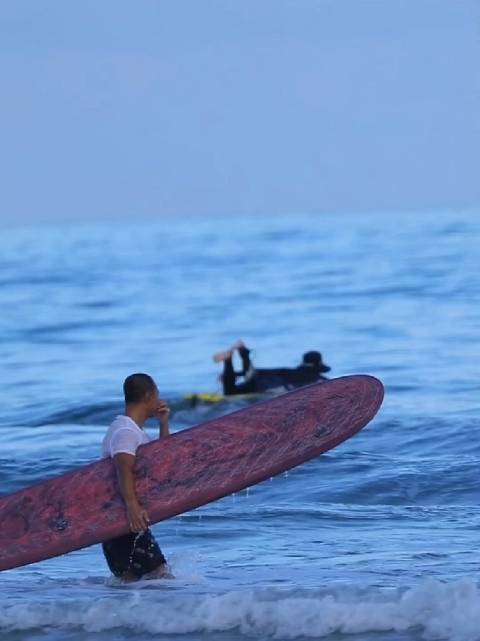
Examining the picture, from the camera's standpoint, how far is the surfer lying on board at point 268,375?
17422 mm

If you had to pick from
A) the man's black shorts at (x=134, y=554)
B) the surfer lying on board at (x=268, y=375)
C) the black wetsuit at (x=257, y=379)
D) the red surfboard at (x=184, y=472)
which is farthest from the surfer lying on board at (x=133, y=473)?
the black wetsuit at (x=257, y=379)

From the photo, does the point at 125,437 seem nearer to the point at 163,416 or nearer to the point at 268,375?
the point at 163,416

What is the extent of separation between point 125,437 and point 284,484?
14.2 feet

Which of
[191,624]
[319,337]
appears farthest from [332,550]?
[319,337]

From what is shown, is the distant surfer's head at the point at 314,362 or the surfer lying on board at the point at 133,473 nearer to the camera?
the surfer lying on board at the point at 133,473

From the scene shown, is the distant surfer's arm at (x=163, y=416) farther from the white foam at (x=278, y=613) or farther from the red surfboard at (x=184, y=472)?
the white foam at (x=278, y=613)

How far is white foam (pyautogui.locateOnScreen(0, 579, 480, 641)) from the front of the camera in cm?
761

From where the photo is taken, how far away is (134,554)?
844 centimetres

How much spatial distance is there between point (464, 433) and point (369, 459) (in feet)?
6.33

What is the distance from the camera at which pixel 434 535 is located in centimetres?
1020

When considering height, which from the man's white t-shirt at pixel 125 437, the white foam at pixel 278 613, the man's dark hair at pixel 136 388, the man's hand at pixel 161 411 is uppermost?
the man's dark hair at pixel 136 388

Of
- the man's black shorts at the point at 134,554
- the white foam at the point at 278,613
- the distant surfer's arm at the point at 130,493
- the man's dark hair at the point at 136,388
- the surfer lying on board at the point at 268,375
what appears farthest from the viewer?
the surfer lying on board at the point at 268,375

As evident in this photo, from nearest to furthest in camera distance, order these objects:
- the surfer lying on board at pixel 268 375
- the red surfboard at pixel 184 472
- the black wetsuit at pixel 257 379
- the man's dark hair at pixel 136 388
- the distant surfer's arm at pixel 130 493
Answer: the distant surfer's arm at pixel 130 493
the man's dark hair at pixel 136 388
the red surfboard at pixel 184 472
the surfer lying on board at pixel 268 375
the black wetsuit at pixel 257 379

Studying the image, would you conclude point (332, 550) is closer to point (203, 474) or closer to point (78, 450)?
point (203, 474)
